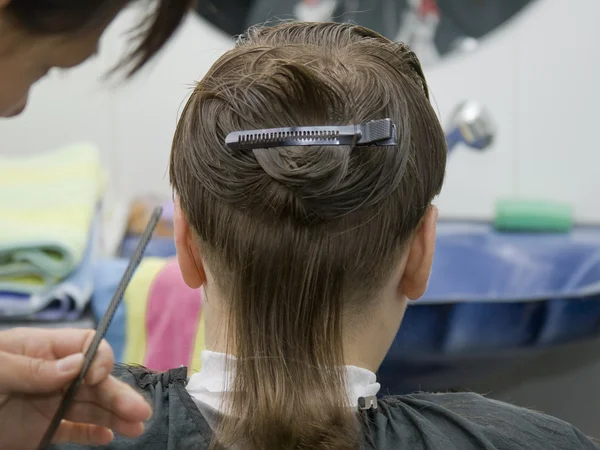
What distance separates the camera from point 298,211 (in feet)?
2.09

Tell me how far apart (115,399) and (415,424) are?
0.30 meters

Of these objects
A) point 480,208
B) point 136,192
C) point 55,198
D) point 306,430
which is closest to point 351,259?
point 306,430

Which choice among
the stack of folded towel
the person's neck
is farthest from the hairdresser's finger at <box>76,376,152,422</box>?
the stack of folded towel

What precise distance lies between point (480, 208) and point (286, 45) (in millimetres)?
1385

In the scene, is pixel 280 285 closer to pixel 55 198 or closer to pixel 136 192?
pixel 55 198

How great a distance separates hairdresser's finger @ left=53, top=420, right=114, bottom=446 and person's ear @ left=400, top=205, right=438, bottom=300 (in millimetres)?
318

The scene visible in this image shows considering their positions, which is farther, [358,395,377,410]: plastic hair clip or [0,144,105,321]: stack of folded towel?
[0,144,105,321]: stack of folded towel

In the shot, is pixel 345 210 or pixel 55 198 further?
pixel 55 198

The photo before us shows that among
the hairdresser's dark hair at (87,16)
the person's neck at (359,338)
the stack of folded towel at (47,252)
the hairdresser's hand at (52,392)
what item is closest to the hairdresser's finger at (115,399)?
the hairdresser's hand at (52,392)

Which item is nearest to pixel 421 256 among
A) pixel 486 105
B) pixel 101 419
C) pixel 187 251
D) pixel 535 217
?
pixel 187 251

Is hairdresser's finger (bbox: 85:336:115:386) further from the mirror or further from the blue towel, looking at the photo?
the mirror

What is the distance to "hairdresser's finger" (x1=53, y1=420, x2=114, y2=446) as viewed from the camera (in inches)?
26.0

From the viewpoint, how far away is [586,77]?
1.91 meters

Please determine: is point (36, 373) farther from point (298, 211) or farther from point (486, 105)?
point (486, 105)
